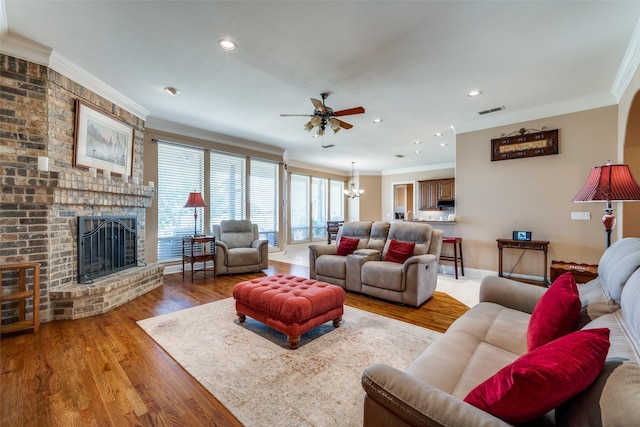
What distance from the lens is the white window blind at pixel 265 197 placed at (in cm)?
672

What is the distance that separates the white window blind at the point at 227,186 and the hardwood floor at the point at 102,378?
3032 millimetres

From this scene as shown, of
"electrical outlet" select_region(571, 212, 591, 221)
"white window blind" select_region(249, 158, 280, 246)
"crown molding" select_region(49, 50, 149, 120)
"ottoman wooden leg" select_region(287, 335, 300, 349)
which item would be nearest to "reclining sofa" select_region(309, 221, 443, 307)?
"ottoman wooden leg" select_region(287, 335, 300, 349)

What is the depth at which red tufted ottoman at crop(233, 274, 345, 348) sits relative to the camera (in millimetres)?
2404

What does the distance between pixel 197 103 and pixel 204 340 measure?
341cm

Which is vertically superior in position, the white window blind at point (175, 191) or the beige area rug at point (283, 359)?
the white window blind at point (175, 191)

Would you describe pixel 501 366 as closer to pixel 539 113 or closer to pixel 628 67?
pixel 628 67

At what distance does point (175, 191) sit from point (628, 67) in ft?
22.2

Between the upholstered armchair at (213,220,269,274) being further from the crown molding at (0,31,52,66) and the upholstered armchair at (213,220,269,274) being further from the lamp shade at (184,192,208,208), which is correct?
the crown molding at (0,31,52,66)

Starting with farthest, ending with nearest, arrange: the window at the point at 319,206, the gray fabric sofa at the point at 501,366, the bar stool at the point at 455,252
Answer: the window at the point at 319,206 < the bar stool at the point at 455,252 < the gray fabric sofa at the point at 501,366

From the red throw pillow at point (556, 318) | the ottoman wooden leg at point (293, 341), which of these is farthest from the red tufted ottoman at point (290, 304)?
the red throw pillow at point (556, 318)

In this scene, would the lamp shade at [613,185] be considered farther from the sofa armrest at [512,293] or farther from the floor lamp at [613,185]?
the sofa armrest at [512,293]

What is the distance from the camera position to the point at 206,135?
5660 mm

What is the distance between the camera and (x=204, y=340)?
8.45 feet

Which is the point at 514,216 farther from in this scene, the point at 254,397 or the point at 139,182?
the point at 139,182
